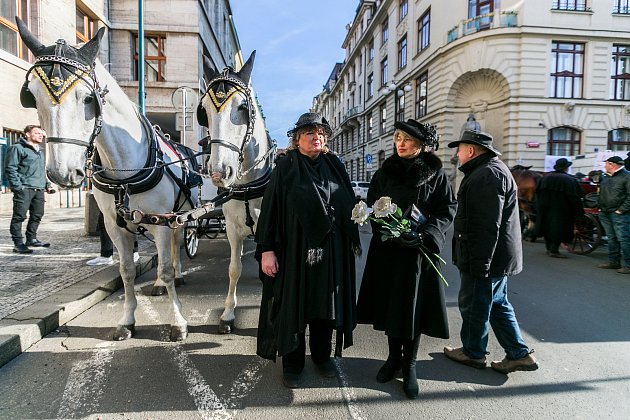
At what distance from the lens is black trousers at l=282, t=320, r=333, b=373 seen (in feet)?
9.70

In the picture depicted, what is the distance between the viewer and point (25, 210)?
265 inches

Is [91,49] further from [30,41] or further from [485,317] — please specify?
[485,317]

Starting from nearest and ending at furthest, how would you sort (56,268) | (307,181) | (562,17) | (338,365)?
(307,181)
(338,365)
(56,268)
(562,17)

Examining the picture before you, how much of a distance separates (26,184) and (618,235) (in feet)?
36.4

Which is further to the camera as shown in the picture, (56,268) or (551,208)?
(551,208)

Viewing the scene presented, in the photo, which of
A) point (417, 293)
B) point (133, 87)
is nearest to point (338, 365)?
point (417, 293)

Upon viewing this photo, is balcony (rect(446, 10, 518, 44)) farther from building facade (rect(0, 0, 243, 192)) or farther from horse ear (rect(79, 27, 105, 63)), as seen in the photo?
horse ear (rect(79, 27, 105, 63))

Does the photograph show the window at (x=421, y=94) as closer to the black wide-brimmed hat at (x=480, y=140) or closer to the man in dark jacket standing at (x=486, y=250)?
the black wide-brimmed hat at (x=480, y=140)

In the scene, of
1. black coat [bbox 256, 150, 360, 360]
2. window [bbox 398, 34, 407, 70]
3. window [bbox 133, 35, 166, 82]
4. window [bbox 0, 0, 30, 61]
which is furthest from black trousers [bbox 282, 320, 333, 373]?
window [bbox 398, 34, 407, 70]

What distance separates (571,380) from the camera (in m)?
3.04

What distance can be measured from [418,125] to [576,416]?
2.37 meters

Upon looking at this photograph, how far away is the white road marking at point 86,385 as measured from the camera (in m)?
2.56

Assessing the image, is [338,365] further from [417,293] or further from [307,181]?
[307,181]

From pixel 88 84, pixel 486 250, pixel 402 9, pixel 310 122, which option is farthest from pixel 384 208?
pixel 402 9
